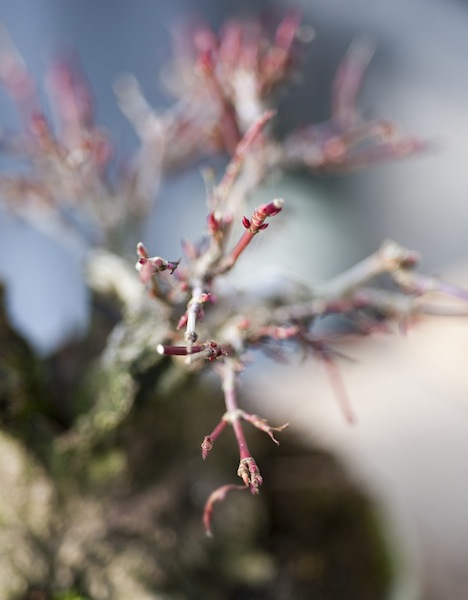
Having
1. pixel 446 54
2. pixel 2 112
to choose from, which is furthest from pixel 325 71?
pixel 2 112

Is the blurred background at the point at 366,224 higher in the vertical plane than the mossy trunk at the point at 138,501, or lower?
higher

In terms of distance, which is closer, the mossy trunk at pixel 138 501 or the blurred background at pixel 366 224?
the mossy trunk at pixel 138 501

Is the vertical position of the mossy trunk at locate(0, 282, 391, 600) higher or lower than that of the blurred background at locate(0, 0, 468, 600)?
lower

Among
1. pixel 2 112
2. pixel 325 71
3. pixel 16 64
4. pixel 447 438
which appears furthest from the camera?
pixel 325 71

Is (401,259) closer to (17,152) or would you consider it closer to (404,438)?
(17,152)

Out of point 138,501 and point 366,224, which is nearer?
point 138,501

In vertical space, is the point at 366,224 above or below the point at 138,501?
above

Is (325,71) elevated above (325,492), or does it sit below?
above

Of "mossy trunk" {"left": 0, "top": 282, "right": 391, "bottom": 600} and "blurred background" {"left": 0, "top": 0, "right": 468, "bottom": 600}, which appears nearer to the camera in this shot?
"mossy trunk" {"left": 0, "top": 282, "right": 391, "bottom": 600}
